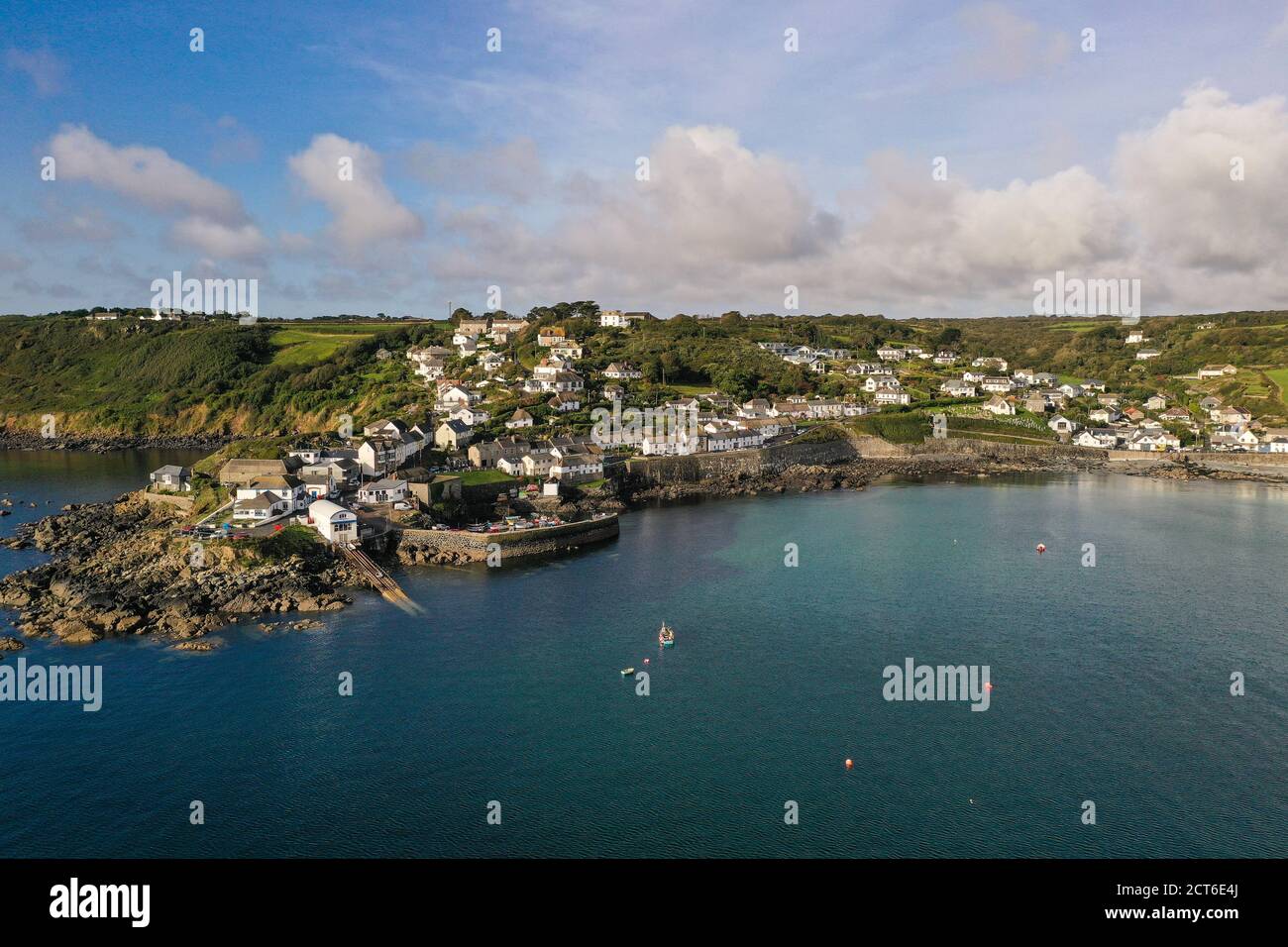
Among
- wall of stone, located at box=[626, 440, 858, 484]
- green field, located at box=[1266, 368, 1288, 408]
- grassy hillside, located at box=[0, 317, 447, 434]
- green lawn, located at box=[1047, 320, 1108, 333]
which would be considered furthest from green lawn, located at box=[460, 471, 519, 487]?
green lawn, located at box=[1047, 320, 1108, 333]

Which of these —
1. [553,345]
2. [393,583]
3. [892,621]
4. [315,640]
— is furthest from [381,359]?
[892,621]

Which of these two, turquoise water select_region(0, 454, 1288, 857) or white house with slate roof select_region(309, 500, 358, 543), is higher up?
white house with slate roof select_region(309, 500, 358, 543)

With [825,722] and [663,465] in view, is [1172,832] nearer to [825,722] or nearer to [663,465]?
[825,722]

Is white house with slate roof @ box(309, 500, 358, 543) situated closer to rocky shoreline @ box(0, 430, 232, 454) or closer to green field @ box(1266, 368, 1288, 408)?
rocky shoreline @ box(0, 430, 232, 454)

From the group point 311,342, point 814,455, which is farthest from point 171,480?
point 311,342

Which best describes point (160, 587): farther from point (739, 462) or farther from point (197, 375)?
point (197, 375)
